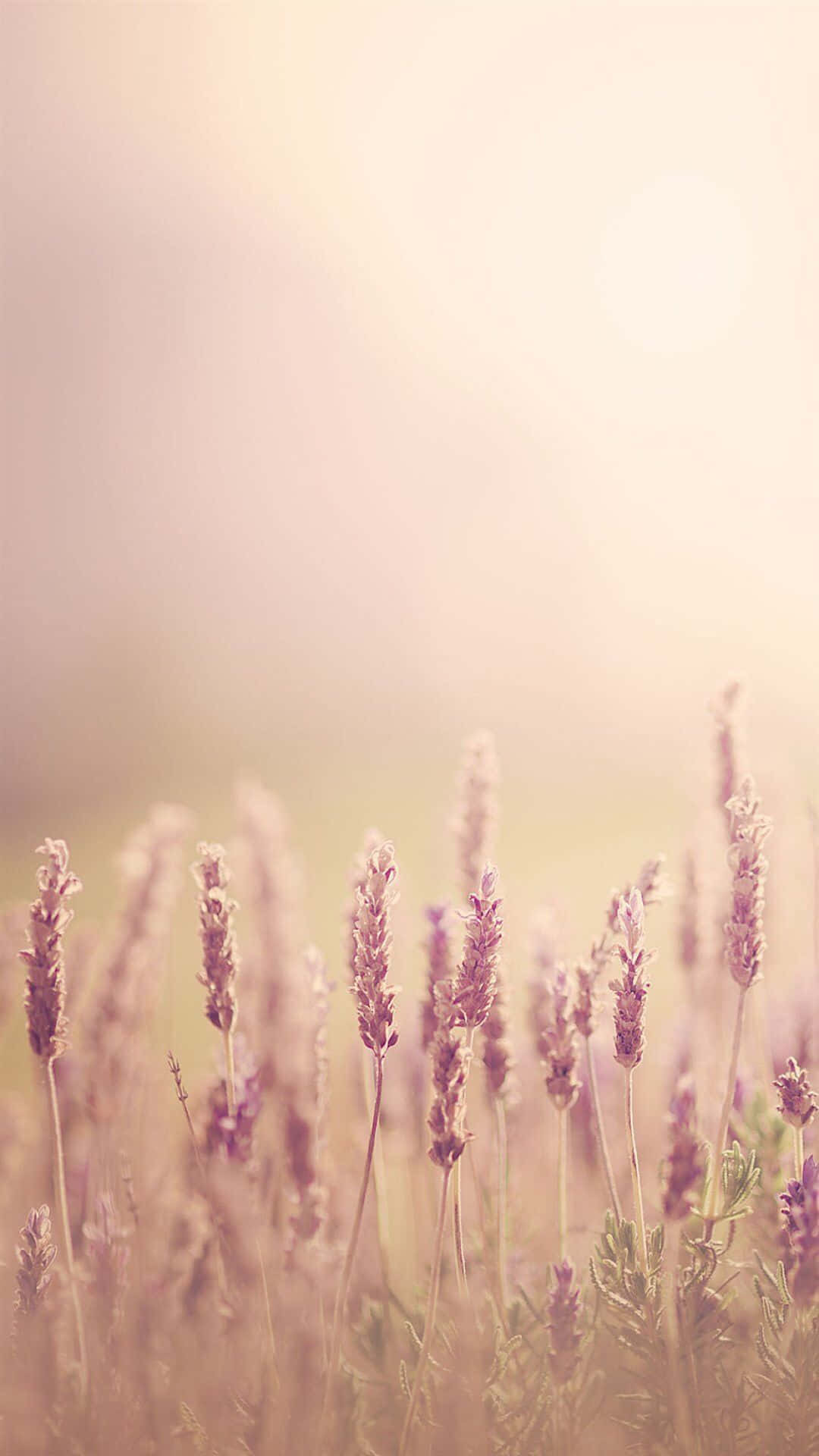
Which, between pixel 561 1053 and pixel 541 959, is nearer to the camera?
pixel 561 1053

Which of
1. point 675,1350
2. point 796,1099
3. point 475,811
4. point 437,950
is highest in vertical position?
point 475,811

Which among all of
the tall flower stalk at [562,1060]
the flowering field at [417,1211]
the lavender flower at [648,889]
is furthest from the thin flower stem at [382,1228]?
the lavender flower at [648,889]

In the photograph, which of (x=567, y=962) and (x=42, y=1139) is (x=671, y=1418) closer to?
(x=567, y=962)

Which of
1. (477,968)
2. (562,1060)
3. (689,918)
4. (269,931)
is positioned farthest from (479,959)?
(269,931)

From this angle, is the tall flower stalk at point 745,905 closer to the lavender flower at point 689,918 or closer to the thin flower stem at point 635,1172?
the thin flower stem at point 635,1172

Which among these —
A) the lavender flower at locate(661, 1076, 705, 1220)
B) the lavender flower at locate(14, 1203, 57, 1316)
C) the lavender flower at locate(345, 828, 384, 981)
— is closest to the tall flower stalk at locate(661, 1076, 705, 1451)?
the lavender flower at locate(661, 1076, 705, 1220)

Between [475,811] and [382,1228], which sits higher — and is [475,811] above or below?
above

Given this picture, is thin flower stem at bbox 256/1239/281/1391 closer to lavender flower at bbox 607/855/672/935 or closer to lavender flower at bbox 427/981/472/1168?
lavender flower at bbox 427/981/472/1168

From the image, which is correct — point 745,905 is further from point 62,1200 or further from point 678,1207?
point 62,1200
